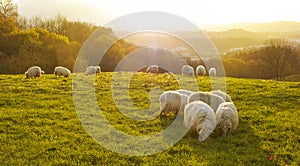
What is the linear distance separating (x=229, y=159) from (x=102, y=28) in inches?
2519

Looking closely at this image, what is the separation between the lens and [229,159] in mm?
8164

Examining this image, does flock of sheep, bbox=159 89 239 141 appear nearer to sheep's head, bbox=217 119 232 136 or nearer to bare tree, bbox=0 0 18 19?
sheep's head, bbox=217 119 232 136

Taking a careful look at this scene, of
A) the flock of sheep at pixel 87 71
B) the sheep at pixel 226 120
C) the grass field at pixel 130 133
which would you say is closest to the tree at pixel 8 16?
the flock of sheep at pixel 87 71

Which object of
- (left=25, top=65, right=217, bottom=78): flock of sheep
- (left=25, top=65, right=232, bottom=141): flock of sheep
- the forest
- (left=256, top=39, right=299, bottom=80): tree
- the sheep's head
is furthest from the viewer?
(left=256, top=39, right=299, bottom=80): tree

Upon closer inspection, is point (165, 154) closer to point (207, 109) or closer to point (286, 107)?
point (207, 109)

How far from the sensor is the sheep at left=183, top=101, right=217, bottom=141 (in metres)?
9.55

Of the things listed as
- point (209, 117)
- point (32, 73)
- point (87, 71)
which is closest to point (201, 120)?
point (209, 117)

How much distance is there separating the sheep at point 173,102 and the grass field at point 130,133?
20.7 inches

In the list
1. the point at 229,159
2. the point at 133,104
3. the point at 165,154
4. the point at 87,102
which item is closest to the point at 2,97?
the point at 87,102

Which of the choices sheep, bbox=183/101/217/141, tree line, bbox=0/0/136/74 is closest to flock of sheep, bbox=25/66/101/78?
tree line, bbox=0/0/136/74

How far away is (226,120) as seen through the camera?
10.0 m

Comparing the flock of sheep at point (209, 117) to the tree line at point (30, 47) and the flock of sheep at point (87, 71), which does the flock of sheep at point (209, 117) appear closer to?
the flock of sheep at point (87, 71)

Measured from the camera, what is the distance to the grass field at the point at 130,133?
8.11 m

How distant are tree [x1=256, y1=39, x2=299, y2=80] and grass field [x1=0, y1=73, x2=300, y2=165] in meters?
38.3
